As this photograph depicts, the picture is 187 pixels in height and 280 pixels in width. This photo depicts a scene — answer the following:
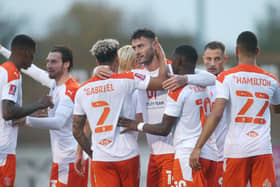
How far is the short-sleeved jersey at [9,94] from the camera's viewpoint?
7.92 meters

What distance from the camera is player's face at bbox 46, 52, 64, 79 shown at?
8719 mm

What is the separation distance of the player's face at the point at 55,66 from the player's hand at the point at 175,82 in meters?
1.97

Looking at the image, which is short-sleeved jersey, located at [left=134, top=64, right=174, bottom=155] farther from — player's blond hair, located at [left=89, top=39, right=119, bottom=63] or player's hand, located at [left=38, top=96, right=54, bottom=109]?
player's hand, located at [left=38, top=96, right=54, bottom=109]

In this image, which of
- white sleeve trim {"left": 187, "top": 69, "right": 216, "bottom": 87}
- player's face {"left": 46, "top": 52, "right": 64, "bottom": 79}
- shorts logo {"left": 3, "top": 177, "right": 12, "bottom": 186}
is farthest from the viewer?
player's face {"left": 46, "top": 52, "right": 64, "bottom": 79}

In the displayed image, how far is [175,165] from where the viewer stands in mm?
7242

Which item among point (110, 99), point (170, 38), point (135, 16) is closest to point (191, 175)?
point (110, 99)

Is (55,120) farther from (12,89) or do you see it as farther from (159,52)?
(159,52)

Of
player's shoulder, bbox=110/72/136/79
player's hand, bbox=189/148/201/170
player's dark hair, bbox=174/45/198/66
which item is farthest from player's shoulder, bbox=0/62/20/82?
player's hand, bbox=189/148/201/170

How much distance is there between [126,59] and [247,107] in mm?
1555

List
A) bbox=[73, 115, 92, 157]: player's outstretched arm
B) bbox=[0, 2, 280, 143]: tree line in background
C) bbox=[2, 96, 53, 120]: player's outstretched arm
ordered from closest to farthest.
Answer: bbox=[73, 115, 92, 157]: player's outstretched arm < bbox=[2, 96, 53, 120]: player's outstretched arm < bbox=[0, 2, 280, 143]: tree line in background

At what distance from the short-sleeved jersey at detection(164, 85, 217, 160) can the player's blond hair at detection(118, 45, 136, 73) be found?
3.07ft

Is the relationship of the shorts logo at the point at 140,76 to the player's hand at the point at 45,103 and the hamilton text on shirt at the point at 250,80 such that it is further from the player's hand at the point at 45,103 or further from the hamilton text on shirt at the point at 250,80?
the player's hand at the point at 45,103

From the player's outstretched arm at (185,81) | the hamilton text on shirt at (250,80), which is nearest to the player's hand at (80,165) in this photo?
the player's outstretched arm at (185,81)

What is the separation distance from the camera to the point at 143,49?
7582 mm
